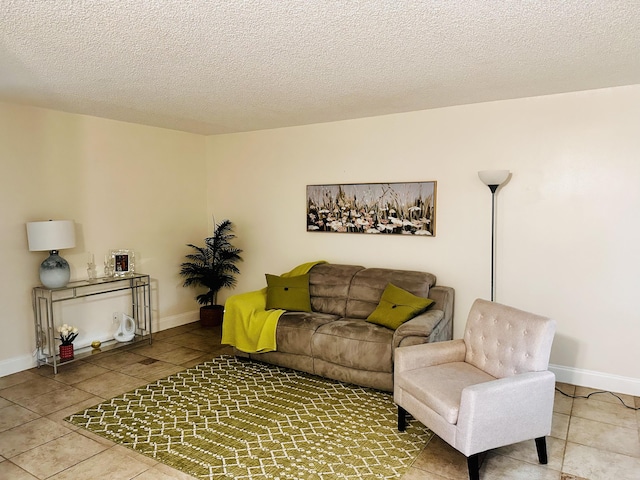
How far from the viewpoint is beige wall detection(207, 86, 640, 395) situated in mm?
3637

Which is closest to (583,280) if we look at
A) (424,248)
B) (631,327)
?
(631,327)

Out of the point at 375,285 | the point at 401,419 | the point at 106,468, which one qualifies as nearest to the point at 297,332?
the point at 375,285

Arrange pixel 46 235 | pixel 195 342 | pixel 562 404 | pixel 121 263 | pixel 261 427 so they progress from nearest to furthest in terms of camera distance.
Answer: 1. pixel 261 427
2. pixel 562 404
3. pixel 46 235
4. pixel 121 263
5. pixel 195 342

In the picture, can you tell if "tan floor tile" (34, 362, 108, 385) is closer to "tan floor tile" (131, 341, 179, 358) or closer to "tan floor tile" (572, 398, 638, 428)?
"tan floor tile" (131, 341, 179, 358)

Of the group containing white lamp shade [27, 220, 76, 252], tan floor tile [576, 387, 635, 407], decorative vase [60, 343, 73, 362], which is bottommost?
tan floor tile [576, 387, 635, 407]

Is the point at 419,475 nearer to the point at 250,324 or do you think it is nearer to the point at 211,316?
the point at 250,324

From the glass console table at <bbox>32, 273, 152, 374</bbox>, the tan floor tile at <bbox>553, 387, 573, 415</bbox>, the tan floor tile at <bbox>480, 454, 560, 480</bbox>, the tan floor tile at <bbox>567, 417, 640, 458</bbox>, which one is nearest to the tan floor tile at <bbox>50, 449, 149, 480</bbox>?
the glass console table at <bbox>32, 273, 152, 374</bbox>

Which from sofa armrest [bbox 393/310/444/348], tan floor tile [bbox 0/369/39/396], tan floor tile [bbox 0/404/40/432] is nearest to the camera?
tan floor tile [bbox 0/404/40/432]

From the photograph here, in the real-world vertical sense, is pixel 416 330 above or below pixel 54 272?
below

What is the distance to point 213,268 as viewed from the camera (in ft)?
18.4

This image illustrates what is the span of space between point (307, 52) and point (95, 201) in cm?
320

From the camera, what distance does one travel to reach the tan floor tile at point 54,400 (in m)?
3.44

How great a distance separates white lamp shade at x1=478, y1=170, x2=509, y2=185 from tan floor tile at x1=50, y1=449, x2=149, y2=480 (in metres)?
3.25

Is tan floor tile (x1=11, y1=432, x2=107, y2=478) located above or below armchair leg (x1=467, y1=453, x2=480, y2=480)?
below
